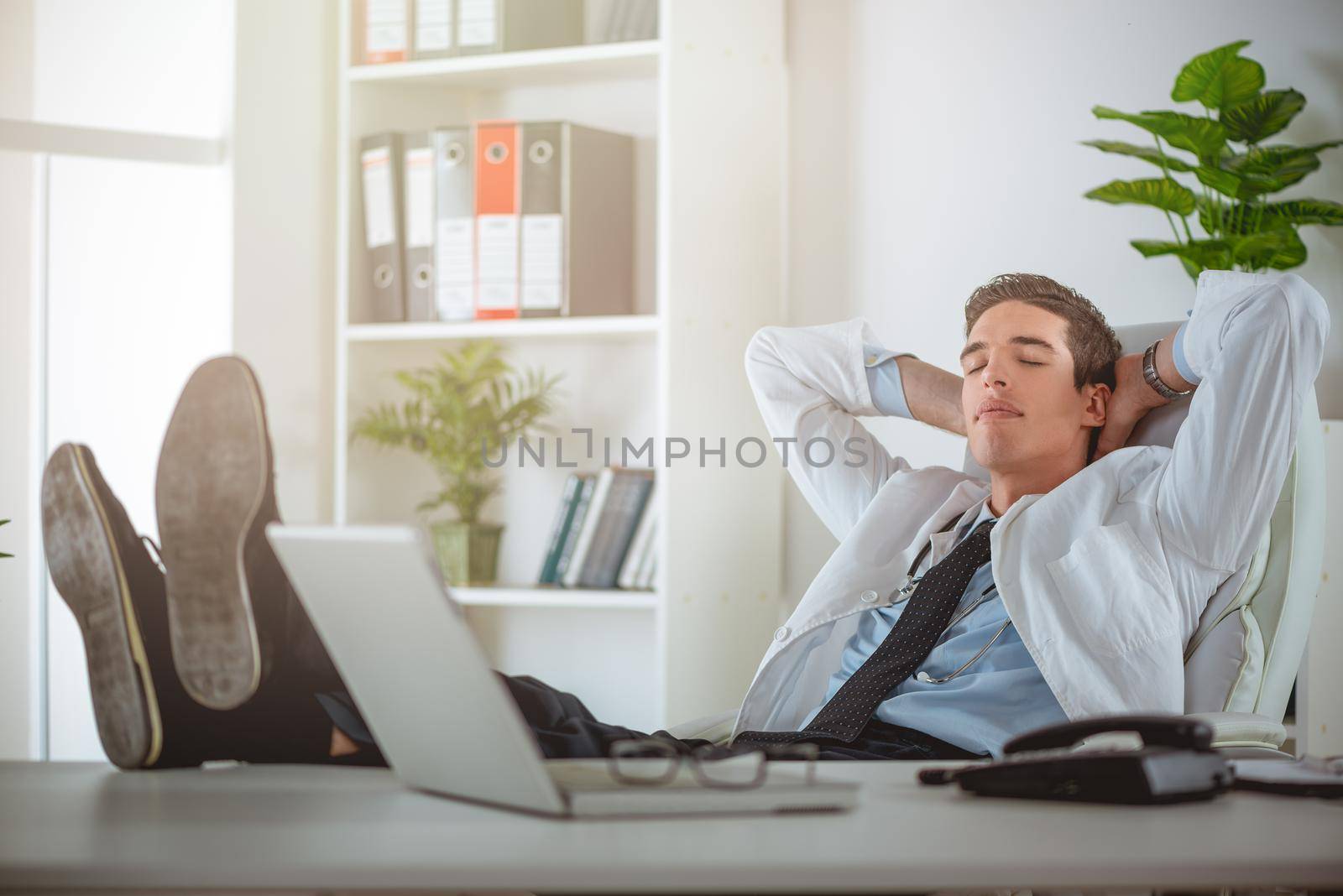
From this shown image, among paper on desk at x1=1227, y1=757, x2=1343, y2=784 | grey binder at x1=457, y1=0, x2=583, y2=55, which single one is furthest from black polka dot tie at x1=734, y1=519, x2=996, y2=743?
grey binder at x1=457, y1=0, x2=583, y2=55

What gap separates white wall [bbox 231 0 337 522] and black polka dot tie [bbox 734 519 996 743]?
1.39 m

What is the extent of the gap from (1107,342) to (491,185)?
1268 millimetres

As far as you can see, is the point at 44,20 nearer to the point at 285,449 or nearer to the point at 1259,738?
the point at 285,449

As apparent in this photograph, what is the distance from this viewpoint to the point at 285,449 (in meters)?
2.45

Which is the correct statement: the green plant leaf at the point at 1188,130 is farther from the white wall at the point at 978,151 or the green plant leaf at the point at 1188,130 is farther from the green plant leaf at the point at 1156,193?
the white wall at the point at 978,151

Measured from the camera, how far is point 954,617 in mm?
1413

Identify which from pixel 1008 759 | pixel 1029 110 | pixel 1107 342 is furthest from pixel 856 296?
pixel 1008 759

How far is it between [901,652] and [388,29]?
69.7 inches

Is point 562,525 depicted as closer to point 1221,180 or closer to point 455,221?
point 455,221

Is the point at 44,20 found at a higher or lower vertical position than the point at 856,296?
higher

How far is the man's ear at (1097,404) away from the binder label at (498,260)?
1193 millimetres

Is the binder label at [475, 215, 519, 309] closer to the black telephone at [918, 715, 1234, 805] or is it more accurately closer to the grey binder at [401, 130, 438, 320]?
the grey binder at [401, 130, 438, 320]

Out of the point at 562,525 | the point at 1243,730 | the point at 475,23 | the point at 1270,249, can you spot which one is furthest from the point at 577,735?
the point at 475,23

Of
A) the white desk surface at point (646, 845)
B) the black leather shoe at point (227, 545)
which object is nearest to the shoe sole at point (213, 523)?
the black leather shoe at point (227, 545)
